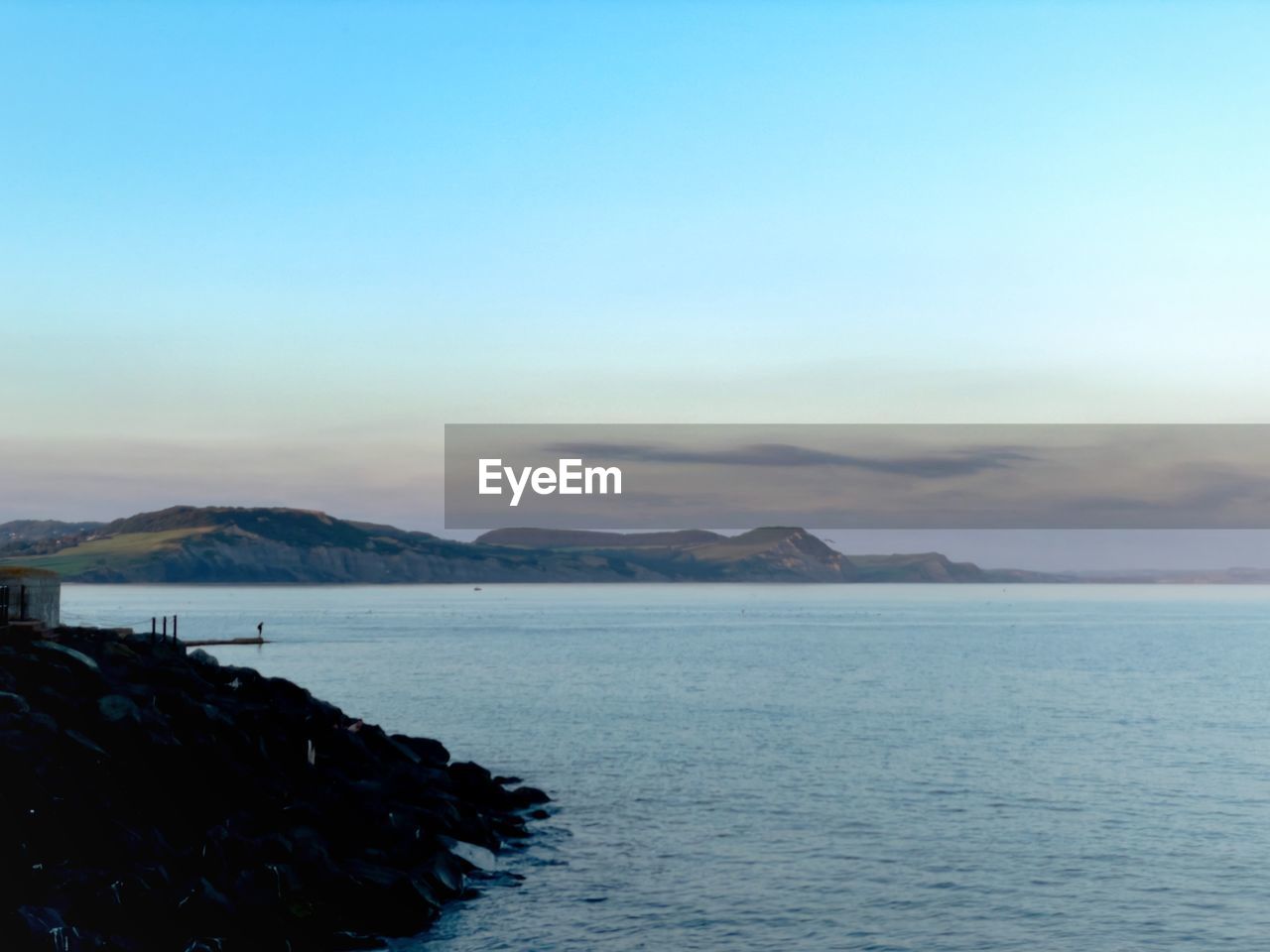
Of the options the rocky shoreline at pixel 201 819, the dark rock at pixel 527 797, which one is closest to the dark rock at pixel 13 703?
the rocky shoreline at pixel 201 819

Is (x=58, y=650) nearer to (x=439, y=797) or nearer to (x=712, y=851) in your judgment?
(x=439, y=797)

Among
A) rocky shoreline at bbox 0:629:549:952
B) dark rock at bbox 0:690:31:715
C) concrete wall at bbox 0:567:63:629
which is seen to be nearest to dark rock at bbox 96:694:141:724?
rocky shoreline at bbox 0:629:549:952

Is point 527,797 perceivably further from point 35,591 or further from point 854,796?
point 35,591

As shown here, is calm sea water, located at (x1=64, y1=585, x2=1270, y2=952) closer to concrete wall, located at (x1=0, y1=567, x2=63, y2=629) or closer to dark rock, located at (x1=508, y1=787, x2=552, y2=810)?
dark rock, located at (x1=508, y1=787, x2=552, y2=810)

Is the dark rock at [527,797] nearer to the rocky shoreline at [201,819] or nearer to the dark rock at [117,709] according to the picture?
the rocky shoreline at [201,819]

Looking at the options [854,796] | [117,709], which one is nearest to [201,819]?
[117,709]

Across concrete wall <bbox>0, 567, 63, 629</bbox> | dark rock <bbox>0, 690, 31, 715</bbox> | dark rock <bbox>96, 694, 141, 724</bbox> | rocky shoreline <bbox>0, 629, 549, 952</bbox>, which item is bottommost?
rocky shoreline <bbox>0, 629, 549, 952</bbox>

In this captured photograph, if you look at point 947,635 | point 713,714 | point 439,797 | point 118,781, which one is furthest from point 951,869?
point 947,635
